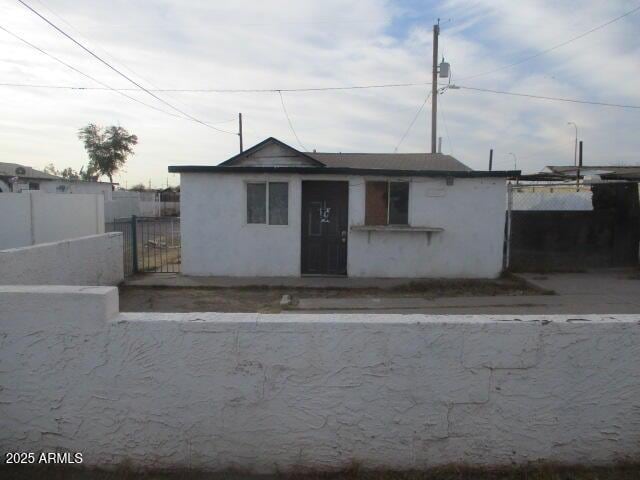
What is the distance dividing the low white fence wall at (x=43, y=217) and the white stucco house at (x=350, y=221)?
392cm

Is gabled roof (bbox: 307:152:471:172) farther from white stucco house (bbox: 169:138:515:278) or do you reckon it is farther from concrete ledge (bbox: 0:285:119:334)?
concrete ledge (bbox: 0:285:119:334)

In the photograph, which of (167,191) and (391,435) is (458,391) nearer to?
(391,435)

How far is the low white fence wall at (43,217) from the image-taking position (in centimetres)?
1120

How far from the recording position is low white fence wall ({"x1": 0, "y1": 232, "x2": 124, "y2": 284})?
20.5 ft

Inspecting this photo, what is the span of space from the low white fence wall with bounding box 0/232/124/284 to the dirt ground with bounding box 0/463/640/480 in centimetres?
415

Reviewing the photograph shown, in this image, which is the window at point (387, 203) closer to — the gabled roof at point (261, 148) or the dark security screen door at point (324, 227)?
the dark security screen door at point (324, 227)

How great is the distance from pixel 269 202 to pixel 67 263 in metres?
4.54

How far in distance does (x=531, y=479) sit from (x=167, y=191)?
49458 millimetres

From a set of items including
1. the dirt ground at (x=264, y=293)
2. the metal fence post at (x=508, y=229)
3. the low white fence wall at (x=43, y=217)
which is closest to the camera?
the dirt ground at (x=264, y=293)

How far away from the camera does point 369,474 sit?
264cm

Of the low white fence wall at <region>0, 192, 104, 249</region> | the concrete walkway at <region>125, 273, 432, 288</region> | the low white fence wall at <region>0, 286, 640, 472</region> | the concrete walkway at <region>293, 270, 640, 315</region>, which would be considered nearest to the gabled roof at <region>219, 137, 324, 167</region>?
the low white fence wall at <region>0, 192, 104, 249</region>

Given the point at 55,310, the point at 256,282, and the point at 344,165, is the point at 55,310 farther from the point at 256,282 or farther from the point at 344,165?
the point at 344,165

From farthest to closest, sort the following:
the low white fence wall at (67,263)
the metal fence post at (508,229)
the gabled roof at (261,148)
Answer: the gabled roof at (261,148)
the metal fence post at (508,229)
the low white fence wall at (67,263)

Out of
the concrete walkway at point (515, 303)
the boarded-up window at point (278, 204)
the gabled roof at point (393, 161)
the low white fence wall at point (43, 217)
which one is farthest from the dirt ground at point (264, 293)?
the gabled roof at point (393, 161)
